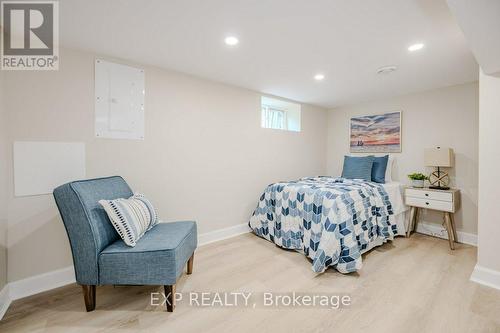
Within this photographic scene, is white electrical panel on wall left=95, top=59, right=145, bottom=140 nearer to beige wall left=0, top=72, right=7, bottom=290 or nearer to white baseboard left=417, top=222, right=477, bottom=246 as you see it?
beige wall left=0, top=72, right=7, bottom=290

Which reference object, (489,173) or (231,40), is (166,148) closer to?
(231,40)

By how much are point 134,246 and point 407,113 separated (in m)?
4.08

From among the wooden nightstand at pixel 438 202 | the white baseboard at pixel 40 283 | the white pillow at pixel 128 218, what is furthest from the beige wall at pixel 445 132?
the white baseboard at pixel 40 283

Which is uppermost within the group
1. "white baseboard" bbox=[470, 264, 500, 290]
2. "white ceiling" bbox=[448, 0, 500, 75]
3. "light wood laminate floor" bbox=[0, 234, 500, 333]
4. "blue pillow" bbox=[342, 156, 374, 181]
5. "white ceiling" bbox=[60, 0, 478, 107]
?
"white ceiling" bbox=[60, 0, 478, 107]

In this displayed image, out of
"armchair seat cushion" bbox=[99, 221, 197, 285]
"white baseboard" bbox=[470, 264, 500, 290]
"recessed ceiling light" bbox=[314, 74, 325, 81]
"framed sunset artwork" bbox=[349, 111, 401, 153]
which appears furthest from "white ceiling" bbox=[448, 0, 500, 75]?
"armchair seat cushion" bbox=[99, 221, 197, 285]

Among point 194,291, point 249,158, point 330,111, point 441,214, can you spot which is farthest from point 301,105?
point 194,291

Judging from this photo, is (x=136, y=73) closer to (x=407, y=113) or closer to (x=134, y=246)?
(x=134, y=246)

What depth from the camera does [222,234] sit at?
308 cm

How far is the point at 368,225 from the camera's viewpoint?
2553 millimetres

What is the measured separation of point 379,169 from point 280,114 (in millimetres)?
1867

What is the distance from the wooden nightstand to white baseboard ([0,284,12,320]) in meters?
4.30

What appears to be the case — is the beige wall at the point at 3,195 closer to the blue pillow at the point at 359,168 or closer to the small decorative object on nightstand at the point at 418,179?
the blue pillow at the point at 359,168

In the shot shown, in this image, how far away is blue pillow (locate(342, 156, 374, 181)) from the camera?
3.40 m

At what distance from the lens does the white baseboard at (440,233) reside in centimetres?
291
